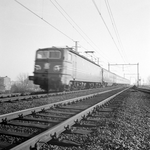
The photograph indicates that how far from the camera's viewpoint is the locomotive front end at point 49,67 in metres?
10.3

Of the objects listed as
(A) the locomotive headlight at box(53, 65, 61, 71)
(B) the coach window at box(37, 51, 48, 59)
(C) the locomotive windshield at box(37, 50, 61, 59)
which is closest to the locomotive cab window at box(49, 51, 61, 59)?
(C) the locomotive windshield at box(37, 50, 61, 59)

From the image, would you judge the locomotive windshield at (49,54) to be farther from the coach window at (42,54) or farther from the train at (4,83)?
the train at (4,83)

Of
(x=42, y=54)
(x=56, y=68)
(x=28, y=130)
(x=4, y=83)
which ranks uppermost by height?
(x=42, y=54)

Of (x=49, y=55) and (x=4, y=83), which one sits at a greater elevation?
(x=49, y=55)

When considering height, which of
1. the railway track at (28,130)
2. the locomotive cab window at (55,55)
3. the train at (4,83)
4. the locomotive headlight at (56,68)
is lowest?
the railway track at (28,130)

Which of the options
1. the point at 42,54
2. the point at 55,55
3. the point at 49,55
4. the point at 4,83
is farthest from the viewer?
the point at 4,83

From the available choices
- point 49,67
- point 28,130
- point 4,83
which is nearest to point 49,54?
point 49,67

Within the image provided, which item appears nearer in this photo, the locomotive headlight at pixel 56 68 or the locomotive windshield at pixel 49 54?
the locomotive headlight at pixel 56 68

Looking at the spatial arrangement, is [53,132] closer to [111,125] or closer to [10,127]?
[10,127]

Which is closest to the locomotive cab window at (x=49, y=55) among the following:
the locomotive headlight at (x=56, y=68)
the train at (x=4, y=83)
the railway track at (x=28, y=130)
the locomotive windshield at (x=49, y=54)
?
the locomotive windshield at (x=49, y=54)

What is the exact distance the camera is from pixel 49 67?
35.1 feet

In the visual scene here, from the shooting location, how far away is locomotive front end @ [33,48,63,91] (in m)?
10.3

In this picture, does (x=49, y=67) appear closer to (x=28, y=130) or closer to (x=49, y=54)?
(x=49, y=54)

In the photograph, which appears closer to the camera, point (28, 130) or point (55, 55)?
point (28, 130)
